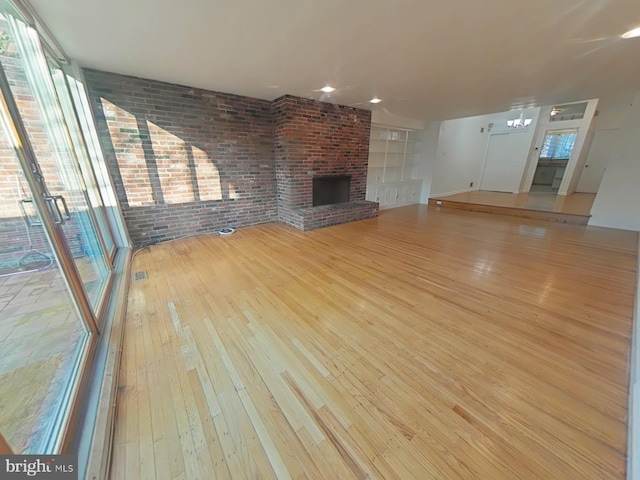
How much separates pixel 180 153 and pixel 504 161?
10159 mm

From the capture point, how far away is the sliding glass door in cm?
110

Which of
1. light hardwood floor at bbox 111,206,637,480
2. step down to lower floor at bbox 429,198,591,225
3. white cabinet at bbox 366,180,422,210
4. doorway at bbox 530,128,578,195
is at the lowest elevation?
light hardwood floor at bbox 111,206,637,480

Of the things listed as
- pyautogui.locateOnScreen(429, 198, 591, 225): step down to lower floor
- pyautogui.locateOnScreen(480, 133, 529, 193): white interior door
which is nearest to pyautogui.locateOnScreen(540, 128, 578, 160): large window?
pyautogui.locateOnScreen(480, 133, 529, 193): white interior door

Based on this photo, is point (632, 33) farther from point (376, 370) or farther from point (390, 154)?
point (390, 154)

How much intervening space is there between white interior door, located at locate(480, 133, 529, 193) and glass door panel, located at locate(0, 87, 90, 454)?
36.6 feet

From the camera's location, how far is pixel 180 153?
3.78 m

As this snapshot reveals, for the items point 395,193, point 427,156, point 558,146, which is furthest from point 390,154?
point 558,146

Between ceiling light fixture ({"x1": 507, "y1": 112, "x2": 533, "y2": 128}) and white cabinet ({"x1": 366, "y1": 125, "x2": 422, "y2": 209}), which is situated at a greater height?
ceiling light fixture ({"x1": 507, "y1": 112, "x2": 533, "y2": 128})

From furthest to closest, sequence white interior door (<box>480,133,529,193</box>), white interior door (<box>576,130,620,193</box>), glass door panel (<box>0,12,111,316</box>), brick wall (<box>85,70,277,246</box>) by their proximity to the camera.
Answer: white interior door (<box>480,133,529,193</box>) → white interior door (<box>576,130,620,193</box>) → brick wall (<box>85,70,277,246</box>) → glass door panel (<box>0,12,111,316</box>)

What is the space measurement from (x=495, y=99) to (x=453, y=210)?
9.47ft

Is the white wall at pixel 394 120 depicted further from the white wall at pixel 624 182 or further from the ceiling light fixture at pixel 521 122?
the white wall at pixel 624 182

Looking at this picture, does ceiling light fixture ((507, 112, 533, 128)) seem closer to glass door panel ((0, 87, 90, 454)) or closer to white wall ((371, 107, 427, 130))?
white wall ((371, 107, 427, 130))

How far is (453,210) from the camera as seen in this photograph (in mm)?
6578

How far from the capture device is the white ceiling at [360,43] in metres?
1.82
